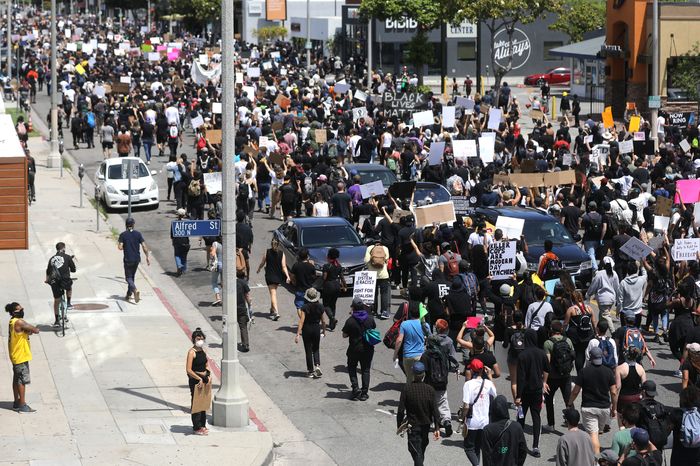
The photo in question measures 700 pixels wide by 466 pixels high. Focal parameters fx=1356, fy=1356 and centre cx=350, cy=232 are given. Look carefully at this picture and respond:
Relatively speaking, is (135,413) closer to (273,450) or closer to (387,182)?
(273,450)

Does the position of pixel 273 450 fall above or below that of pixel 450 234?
below

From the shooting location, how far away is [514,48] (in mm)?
75625

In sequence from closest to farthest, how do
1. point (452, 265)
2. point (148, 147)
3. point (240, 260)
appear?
point (452, 265) < point (240, 260) < point (148, 147)

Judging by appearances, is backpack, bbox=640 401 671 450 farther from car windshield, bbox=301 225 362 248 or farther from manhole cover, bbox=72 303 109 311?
manhole cover, bbox=72 303 109 311

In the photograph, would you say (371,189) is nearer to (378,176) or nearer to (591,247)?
(378,176)

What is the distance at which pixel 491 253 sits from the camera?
2203cm

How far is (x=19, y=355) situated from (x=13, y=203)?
3686 millimetres

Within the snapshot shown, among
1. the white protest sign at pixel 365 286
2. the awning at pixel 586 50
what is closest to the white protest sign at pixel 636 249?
the white protest sign at pixel 365 286

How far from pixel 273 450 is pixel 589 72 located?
47.9 meters

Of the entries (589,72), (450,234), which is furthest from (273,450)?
(589,72)

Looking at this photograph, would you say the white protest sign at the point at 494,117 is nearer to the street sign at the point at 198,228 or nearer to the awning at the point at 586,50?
the street sign at the point at 198,228

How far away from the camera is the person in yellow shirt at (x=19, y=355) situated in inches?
715

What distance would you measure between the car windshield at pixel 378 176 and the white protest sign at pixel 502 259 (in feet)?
33.6

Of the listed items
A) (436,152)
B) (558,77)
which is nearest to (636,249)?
(436,152)
